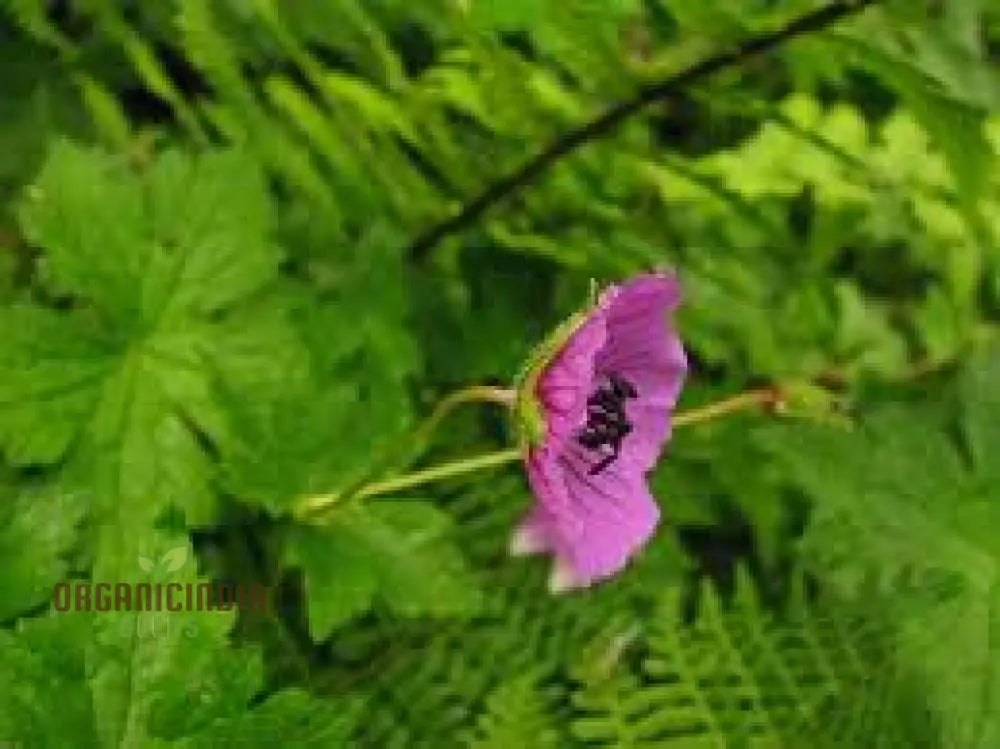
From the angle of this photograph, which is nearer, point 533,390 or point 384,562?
point 533,390

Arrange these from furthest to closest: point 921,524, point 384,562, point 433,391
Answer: point 433,391 → point 921,524 → point 384,562

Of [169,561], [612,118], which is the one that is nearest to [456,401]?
[169,561]

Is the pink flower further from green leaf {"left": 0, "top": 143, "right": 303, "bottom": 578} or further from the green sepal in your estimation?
green leaf {"left": 0, "top": 143, "right": 303, "bottom": 578}

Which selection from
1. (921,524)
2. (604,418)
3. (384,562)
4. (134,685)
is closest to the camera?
(134,685)

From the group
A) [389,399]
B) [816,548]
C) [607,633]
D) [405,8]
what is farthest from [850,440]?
[405,8]

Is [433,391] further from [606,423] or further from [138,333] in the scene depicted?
[606,423]

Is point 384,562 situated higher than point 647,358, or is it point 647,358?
point 647,358

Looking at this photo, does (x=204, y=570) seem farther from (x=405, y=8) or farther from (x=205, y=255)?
(x=405, y=8)

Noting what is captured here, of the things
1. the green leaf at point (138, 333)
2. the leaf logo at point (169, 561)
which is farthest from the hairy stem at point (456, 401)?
the leaf logo at point (169, 561)
